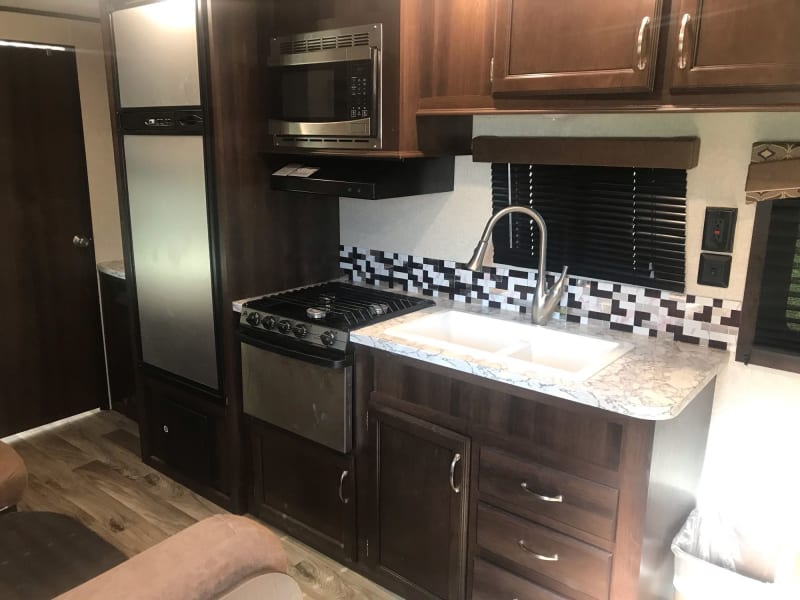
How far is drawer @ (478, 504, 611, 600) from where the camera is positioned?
5.85 ft

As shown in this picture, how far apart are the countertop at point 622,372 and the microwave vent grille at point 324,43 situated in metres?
1.00

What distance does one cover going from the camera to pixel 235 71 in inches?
97.0

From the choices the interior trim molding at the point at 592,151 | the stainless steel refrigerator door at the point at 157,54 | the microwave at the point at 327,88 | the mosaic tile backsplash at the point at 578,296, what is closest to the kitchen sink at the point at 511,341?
the mosaic tile backsplash at the point at 578,296

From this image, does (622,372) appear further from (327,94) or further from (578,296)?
(327,94)

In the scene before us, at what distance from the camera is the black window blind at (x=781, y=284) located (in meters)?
1.88

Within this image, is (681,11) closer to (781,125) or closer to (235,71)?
(781,125)

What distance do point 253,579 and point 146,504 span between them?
214 cm

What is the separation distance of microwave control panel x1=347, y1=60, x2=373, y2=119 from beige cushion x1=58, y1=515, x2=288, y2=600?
1556 mm

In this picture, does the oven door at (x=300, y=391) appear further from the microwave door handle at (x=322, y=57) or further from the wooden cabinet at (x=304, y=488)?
the microwave door handle at (x=322, y=57)

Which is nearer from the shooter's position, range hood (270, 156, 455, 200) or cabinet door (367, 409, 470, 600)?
cabinet door (367, 409, 470, 600)

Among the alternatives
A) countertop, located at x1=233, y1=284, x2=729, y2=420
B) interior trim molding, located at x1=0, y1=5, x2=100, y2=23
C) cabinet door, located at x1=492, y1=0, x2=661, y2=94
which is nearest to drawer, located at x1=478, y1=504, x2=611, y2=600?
countertop, located at x1=233, y1=284, x2=729, y2=420

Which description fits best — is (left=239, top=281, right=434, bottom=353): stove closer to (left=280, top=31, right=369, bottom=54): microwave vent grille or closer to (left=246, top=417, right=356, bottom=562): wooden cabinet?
(left=246, top=417, right=356, bottom=562): wooden cabinet

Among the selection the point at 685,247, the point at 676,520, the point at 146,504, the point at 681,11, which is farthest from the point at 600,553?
the point at 146,504

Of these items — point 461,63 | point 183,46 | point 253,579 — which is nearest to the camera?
point 253,579
